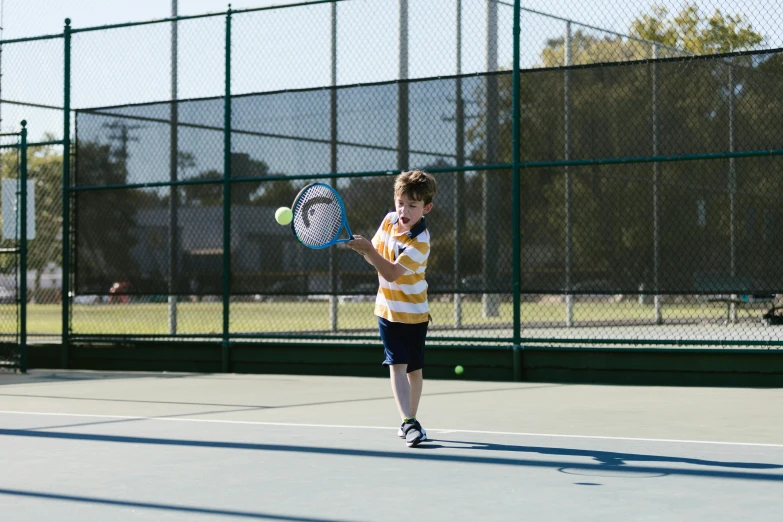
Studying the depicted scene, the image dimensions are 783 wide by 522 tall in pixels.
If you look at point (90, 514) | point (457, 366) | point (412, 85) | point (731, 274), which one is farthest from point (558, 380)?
point (90, 514)

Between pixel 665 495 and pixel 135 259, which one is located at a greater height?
pixel 135 259

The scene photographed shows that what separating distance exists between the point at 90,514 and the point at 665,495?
86.2 inches

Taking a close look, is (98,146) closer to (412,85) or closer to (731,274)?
(412,85)

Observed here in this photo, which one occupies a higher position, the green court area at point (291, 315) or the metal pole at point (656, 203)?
the metal pole at point (656, 203)

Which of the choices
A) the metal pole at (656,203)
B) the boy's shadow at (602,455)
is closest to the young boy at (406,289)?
the boy's shadow at (602,455)

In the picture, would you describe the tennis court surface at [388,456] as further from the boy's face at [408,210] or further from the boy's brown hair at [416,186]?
the boy's brown hair at [416,186]

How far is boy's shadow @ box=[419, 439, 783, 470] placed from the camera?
5.40m

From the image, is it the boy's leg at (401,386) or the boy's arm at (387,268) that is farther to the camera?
the boy's leg at (401,386)

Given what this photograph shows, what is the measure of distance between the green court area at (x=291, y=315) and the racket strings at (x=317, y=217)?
214 inches

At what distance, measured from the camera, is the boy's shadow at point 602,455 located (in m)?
5.40

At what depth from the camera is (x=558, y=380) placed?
10.2 m

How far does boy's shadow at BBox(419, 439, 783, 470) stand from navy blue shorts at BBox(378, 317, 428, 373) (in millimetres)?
441

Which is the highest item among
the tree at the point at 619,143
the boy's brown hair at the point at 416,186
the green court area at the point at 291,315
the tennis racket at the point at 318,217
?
the tree at the point at 619,143

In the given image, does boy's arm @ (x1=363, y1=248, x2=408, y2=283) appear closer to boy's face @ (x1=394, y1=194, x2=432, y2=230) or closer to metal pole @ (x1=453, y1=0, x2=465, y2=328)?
boy's face @ (x1=394, y1=194, x2=432, y2=230)
